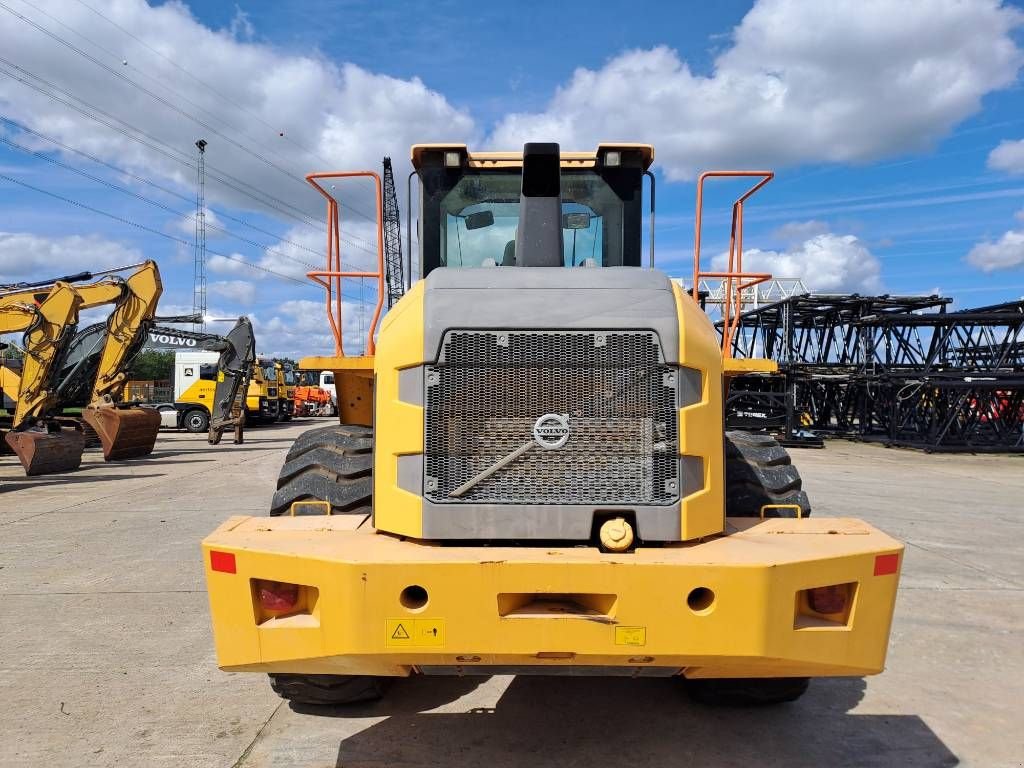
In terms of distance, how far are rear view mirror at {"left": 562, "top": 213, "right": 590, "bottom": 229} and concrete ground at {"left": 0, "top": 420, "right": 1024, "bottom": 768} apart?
248cm

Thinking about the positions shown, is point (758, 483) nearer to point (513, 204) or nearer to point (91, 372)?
point (513, 204)

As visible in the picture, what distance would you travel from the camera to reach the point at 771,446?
4180 mm

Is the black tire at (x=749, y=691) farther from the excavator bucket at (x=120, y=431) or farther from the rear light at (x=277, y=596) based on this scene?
the excavator bucket at (x=120, y=431)

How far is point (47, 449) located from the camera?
1423cm

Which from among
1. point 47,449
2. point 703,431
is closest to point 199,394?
point 47,449

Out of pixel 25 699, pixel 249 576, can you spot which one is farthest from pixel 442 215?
pixel 25 699

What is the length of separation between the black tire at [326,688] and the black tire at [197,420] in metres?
26.8

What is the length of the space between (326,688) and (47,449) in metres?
12.9

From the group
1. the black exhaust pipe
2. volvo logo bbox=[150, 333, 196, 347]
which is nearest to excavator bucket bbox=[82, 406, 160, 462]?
the black exhaust pipe

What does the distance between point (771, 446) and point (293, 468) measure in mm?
2424

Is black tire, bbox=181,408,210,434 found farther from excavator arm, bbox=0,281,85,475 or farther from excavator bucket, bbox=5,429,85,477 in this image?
excavator bucket, bbox=5,429,85,477

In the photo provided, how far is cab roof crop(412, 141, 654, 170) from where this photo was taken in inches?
172

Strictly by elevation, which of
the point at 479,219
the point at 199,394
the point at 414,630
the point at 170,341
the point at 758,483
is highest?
the point at 170,341

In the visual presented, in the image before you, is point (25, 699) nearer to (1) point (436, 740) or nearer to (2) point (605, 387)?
(1) point (436, 740)
